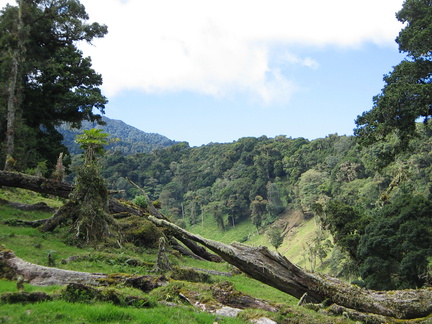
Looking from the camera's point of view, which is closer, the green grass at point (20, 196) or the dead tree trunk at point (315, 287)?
the dead tree trunk at point (315, 287)

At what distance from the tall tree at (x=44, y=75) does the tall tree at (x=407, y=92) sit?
2274 cm

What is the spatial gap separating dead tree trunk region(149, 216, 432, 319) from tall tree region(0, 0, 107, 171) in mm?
23214

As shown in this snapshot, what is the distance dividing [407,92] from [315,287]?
1715 cm

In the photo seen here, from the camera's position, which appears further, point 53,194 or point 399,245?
point 399,245

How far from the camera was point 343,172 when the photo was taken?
93000mm

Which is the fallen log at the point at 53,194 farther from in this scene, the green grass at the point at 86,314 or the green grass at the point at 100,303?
the green grass at the point at 86,314

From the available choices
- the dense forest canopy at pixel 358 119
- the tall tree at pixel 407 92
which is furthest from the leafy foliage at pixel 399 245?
the tall tree at pixel 407 92

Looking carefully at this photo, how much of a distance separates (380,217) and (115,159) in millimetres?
122423

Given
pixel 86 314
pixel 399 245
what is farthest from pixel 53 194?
pixel 399 245

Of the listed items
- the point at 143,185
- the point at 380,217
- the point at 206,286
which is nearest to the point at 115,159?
the point at 143,185

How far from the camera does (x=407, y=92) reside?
2197 cm

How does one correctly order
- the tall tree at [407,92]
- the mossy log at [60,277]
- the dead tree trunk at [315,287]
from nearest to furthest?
the dead tree trunk at [315,287], the mossy log at [60,277], the tall tree at [407,92]

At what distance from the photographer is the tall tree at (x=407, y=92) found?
22.0 m

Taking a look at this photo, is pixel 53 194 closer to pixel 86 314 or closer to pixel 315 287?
pixel 86 314
